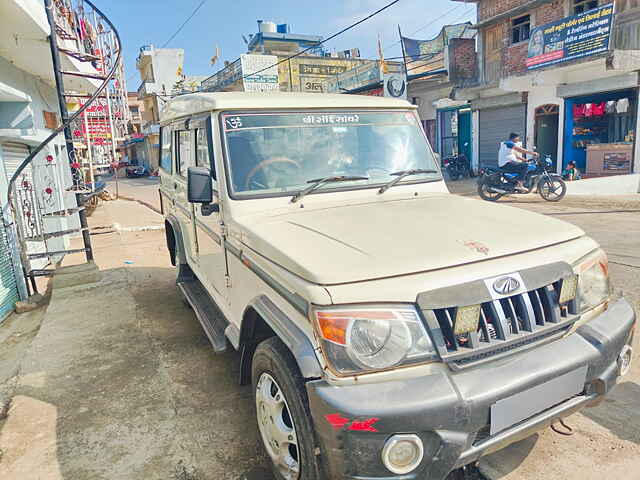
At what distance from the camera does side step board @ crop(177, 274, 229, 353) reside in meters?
3.15

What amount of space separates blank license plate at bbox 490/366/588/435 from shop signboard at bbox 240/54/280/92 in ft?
92.4

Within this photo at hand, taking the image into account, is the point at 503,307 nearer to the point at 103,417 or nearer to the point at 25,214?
the point at 103,417

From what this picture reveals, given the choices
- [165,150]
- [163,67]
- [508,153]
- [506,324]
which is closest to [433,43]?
[508,153]

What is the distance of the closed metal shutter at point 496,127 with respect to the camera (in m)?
17.0

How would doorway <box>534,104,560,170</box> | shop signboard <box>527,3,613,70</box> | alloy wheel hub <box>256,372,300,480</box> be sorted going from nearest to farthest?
alloy wheel hub <box>256,372,300,480</box> < shop signboard <box>527,3,613,70</box> < doorway <box>534,104,560,170</box>

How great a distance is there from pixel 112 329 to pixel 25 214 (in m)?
3.07

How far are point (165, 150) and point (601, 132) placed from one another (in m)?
15.0

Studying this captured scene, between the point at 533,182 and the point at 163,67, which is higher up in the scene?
the point at 163,67

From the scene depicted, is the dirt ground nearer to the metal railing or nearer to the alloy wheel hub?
the alloy wheel hub

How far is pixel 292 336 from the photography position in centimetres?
194

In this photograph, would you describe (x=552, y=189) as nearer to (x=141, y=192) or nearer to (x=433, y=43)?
(x=433, y=43)

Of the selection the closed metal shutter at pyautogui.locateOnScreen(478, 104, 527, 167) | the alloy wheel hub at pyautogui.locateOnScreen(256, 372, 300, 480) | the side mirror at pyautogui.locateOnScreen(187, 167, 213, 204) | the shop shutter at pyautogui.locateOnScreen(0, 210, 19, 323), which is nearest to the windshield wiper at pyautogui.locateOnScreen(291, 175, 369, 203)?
the side mirror at pyautogui.locateOnScreen(187, 167, 213, 204)

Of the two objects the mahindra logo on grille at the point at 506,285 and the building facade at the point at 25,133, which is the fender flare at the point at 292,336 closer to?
the mahindra logo on grille at the point at 506,285

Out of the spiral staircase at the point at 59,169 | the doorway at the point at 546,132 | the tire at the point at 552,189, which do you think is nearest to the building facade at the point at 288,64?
the doorway at the point at 546,132
